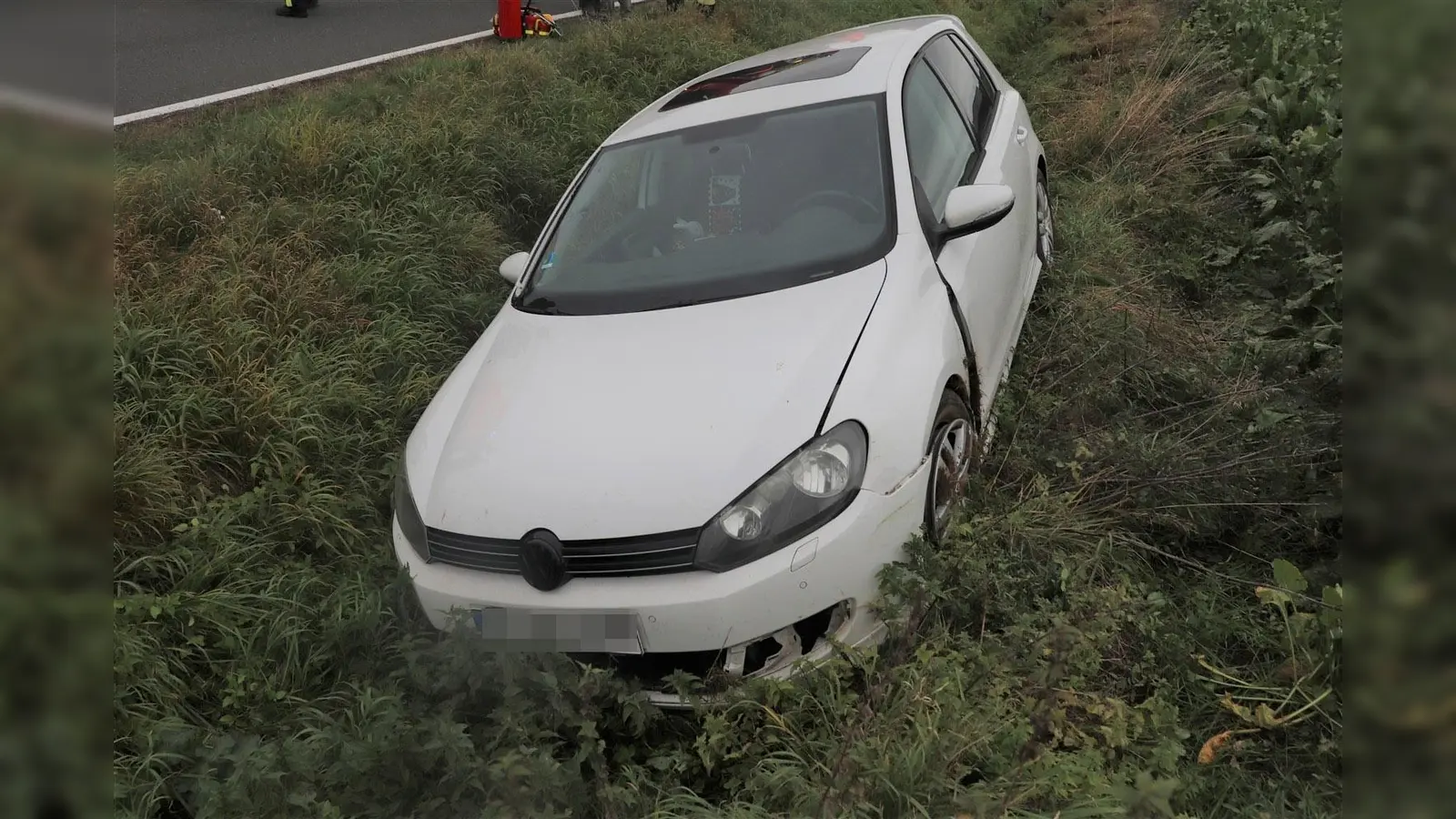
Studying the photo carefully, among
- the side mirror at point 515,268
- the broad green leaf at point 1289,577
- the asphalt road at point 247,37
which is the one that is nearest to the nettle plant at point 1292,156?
the broad green leaf at point 1289,577

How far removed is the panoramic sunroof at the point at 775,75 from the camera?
3.73 m

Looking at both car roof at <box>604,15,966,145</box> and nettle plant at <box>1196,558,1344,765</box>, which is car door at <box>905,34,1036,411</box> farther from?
nettle plant at <box>1196,558,1344,765</box>

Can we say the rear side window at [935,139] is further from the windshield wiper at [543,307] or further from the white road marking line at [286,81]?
the white road marking line at [286,81]

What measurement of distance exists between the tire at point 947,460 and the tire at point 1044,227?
5.79 ft

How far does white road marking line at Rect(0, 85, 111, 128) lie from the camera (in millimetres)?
696

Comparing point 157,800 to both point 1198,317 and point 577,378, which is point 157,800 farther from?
point 1198,317

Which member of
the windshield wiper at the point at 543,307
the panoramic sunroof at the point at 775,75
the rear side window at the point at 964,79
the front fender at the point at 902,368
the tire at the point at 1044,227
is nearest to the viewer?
the front fender at the point at 902,368

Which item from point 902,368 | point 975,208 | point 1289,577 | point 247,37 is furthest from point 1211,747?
point 247,37

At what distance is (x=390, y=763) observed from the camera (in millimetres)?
2074

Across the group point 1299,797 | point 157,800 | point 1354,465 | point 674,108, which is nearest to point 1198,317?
point 674,108

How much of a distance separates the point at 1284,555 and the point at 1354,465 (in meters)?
2.08

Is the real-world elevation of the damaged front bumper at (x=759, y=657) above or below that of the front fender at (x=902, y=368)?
below

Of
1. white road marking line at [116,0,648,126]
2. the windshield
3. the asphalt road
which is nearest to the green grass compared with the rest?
the windshield

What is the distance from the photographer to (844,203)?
3.11 m
